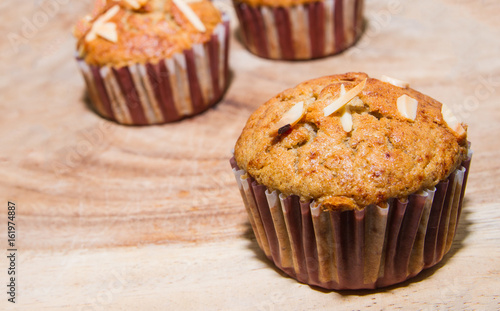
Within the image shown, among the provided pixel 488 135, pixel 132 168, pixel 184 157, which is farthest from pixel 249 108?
pixel 488 135

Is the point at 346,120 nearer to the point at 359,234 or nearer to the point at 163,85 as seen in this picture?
the point at 359,234

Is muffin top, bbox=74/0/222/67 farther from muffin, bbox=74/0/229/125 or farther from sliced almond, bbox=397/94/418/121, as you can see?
sliced almond, bbox=397/94/418/121

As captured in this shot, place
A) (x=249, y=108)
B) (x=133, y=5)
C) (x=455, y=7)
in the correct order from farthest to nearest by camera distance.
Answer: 1. (x=455, y=7)
2. (x=249, y=108)
3. (x=133, y=5)

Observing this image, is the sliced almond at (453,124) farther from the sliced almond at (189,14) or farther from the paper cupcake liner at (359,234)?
the sliced almond at (189,14)

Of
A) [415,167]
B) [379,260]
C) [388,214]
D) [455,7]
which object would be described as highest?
[415,167]

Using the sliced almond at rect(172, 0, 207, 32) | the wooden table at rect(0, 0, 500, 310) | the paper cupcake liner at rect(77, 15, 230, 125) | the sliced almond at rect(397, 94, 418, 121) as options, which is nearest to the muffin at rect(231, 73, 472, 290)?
the sliced almond at rect(397, 94, 418, 121)

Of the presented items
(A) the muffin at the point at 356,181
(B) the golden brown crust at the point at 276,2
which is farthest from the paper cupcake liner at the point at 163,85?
(A) the muffin at the point at 356,181

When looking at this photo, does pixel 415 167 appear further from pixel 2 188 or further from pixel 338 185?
pixel 2 188

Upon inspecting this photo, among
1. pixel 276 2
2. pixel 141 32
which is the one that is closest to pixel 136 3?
pixel 141 32
